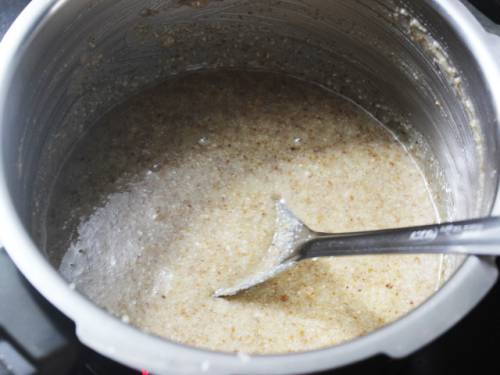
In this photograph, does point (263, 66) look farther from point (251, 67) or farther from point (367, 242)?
point (367, 242)

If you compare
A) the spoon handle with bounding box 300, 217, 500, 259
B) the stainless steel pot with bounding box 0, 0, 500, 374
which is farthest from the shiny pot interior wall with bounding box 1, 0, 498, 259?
the spoon handle with bounding box 300, 217, 500, 259

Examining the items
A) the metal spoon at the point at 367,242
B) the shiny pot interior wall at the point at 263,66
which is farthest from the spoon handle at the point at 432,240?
the shiny pot interior wall at the point at 263,66

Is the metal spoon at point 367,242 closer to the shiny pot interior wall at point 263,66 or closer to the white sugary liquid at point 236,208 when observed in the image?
the white sugary liquid at point 236,208

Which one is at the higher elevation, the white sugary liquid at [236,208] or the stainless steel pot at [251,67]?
the stainless steel pot at [251,67]

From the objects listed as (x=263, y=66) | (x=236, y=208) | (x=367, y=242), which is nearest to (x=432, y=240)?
(x=367, y=242)

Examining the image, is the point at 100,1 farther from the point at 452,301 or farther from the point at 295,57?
the point at 452,301
